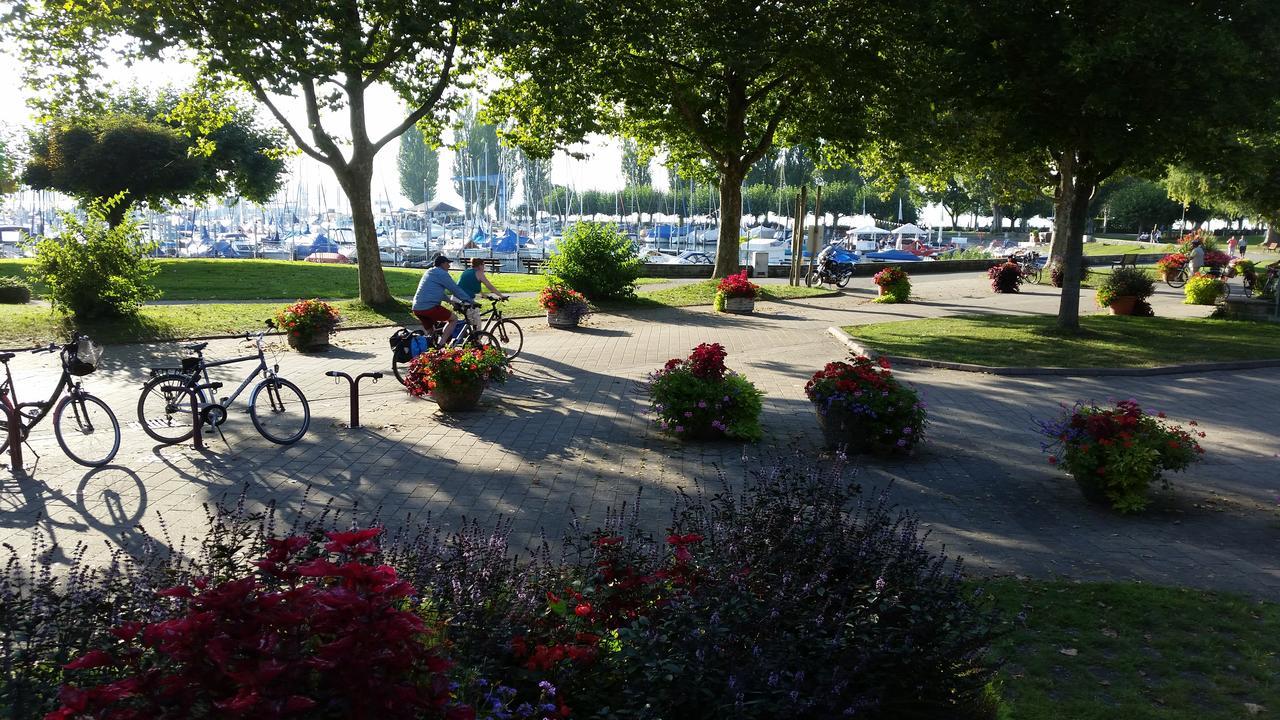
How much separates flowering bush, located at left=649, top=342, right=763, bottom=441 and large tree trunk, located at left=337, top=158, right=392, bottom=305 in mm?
13633

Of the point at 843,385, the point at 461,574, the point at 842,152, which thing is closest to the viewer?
the point at 461,574

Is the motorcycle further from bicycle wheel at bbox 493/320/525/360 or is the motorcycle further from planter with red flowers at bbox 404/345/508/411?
planter with red flowers at bbox 404/345/508/411

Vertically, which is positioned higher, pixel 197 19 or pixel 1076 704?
pixel 197 19

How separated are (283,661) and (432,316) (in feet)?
36.3

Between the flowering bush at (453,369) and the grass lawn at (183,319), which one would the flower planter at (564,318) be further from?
the flowering bush at (453,369)

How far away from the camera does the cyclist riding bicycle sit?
13.0 metres

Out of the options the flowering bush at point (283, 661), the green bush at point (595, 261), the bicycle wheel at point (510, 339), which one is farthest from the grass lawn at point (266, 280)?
the flowering bush at point (283, 661)

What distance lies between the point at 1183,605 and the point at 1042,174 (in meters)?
32.1

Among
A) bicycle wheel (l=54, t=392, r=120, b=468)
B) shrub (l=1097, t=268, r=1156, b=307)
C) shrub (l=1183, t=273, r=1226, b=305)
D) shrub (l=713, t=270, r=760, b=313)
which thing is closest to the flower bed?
bicycle wheel (l=54, t=392, r=120, b=468)

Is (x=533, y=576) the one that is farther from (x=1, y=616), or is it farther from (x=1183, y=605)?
(x=1183, y=605)

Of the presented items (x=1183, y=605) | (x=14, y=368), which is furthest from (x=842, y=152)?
(x=1183, y=605)

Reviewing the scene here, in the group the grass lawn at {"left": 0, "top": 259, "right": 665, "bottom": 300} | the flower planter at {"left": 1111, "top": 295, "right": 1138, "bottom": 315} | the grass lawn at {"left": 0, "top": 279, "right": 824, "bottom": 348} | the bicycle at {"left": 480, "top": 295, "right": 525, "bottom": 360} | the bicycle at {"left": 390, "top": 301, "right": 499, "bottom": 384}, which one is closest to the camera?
the bicycle at {"left": 390, "top": 301, "right": 499, "bottom": 384}

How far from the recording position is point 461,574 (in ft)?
12.0

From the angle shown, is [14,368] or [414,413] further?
[14,368]
